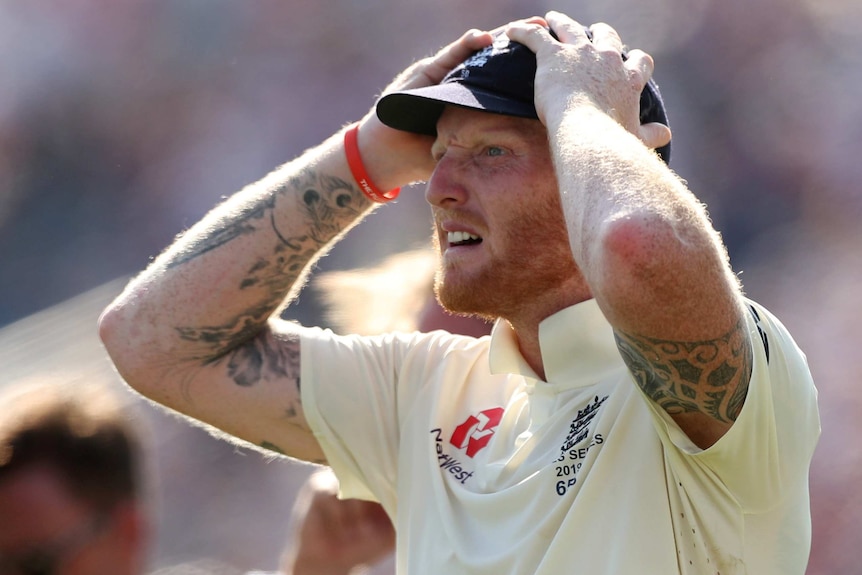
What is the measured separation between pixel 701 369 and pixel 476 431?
69 centimetres

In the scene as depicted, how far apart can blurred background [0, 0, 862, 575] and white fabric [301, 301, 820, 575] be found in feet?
4.37

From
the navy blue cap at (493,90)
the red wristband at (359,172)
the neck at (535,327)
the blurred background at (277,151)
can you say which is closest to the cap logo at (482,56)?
the navy blue cap at (493,90)

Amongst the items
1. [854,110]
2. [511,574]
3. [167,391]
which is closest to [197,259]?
[167,391]

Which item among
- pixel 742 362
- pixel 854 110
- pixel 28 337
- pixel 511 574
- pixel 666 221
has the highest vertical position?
pixel 666 221

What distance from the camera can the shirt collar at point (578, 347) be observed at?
6.00 ft

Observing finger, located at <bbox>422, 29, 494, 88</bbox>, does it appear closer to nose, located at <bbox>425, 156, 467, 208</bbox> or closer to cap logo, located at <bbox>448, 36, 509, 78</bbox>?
cap logo, located at <bbox>448, 36, 509, 78</bbox>

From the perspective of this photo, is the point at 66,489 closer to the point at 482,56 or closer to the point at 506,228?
the point at 506,228

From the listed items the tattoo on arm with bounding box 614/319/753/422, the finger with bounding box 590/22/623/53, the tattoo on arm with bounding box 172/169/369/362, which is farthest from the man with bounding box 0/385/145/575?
the finger with bounding box 590/22/623/53

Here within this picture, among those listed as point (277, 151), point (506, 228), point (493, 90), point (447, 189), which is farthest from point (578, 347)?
point (277, 151)

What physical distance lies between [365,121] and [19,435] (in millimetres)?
1027

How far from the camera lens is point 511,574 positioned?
1661 mm

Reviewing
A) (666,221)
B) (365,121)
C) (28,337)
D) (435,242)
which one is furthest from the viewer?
(28,337)

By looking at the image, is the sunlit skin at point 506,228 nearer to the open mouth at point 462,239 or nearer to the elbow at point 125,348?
the open mouth at point 462,239

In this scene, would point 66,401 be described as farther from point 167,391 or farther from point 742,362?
point 742,362
